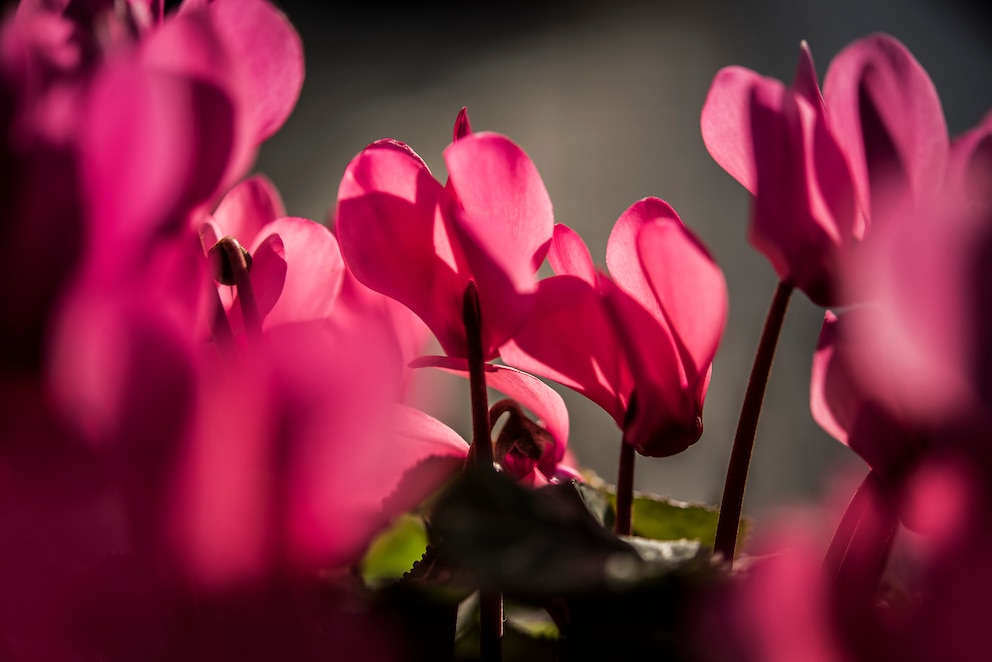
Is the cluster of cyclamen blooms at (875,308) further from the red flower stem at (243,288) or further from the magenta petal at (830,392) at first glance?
the red flower stem at (243,288)

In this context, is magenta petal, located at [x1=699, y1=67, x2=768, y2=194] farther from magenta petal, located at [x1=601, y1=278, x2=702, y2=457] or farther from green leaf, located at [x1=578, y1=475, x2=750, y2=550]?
green leaf, located at [x1=578, y1=475, x2=750, y2=550]

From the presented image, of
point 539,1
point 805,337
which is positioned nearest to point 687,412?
point 805,337

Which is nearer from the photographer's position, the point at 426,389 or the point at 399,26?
the point at 426,389

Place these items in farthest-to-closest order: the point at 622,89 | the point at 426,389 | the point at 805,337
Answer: the point at 622,89, the point at 805,337, the point at 426,389

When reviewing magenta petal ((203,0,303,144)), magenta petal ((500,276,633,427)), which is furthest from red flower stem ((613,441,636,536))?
magenta petal ((203,0,303,144))

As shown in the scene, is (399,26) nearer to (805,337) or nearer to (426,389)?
(805,337)

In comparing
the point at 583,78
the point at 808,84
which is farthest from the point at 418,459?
the point at 583,78

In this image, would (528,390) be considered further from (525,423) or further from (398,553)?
(398,553)
